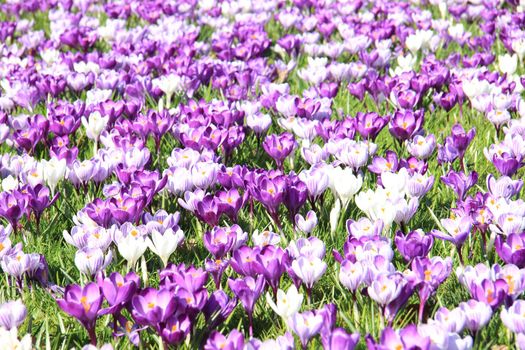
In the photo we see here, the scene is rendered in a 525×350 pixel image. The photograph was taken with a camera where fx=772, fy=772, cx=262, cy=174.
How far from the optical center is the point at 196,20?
9.25m

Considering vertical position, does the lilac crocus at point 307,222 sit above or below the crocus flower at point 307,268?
below

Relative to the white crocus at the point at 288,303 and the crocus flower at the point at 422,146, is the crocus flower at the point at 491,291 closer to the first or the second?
the white crocus at the point at 288,303

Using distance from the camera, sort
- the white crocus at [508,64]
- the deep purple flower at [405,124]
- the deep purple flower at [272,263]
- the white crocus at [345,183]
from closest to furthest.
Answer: the deep purple flower at [272,263] → the white crocus at [345,183] → the deep purple flower at [405,124] → the white crocus at [508,64]

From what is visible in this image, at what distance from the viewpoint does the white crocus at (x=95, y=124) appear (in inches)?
189

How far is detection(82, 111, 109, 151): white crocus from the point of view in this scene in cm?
480

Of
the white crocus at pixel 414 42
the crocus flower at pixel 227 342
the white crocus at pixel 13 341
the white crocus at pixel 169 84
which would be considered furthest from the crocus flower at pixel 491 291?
the white crocus at pixel 414 42

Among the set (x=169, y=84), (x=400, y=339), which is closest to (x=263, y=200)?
(x=400, y=339)

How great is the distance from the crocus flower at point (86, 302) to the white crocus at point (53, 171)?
1439mm

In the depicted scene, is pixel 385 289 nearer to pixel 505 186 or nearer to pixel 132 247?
pixel 132 247

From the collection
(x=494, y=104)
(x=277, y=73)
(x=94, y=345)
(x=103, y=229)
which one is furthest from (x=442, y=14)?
(x=94, y=345)

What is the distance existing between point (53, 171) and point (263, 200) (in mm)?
1184

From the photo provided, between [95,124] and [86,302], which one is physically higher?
[86,302]

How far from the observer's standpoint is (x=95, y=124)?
481 cm

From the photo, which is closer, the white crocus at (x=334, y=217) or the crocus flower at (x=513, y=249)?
the crocus flower at (x=513, y=249)
